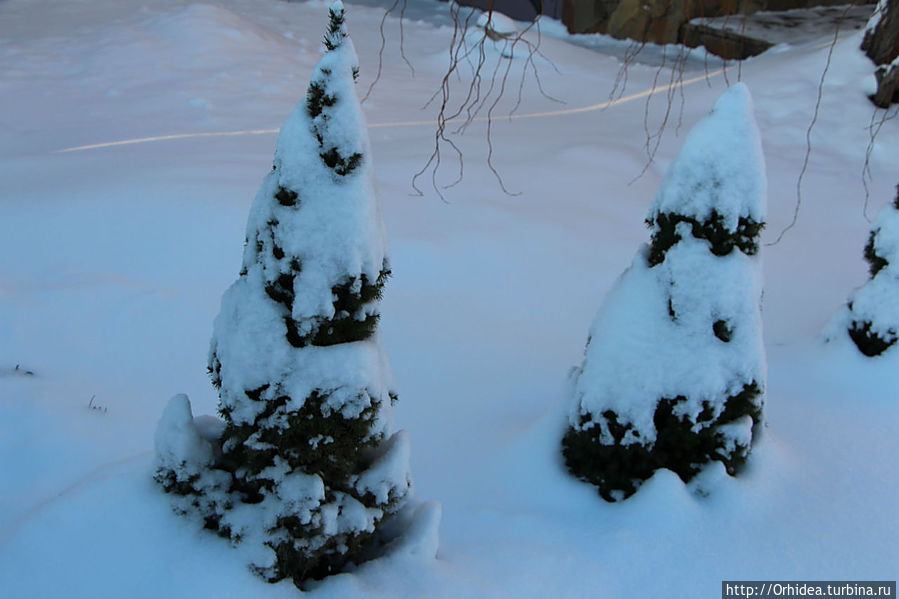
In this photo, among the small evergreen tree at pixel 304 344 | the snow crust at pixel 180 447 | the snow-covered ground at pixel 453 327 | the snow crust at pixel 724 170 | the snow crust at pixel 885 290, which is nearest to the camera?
the small evergreen tree at pixel 304 344

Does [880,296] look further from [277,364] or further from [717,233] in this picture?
[277,364]

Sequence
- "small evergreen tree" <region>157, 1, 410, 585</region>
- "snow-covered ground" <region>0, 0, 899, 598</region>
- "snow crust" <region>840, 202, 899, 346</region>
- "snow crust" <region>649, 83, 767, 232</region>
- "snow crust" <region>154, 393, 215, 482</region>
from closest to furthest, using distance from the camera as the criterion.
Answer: "small evergreen tree" <region>157, 1, 410, 585</region>
"snow crust" <region>154, 393, 215, 482</region>
"snow-covered ground" <region>0, 0, 899, 598</region>
"snow crust" <region>649, 83, 767, 232</region>
"snow crust" <region>840, 202, 899, 346</region>

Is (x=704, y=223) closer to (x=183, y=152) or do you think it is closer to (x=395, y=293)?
(x=395, y=293)

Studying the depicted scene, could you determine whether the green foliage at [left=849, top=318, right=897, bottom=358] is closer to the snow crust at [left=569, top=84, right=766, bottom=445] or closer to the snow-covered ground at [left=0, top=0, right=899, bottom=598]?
the snow-covered ground at [left=0, top=0, right=899, bottom=598]

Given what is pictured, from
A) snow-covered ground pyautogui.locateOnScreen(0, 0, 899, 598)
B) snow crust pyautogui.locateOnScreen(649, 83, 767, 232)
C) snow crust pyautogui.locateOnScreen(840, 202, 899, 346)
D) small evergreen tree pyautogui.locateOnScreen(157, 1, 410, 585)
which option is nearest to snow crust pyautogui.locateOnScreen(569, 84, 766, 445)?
snow crust pyautogui.locateOnScreen(649, 83, 767, 232)

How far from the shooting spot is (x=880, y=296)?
10.3 feet

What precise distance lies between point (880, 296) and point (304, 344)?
2865mm

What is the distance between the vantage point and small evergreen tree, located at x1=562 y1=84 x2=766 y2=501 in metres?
2.26

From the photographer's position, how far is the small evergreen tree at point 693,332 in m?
2.26

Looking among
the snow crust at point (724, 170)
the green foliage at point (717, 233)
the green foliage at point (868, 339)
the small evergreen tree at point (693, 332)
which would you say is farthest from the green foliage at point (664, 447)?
the green foliage at point (868, 339)

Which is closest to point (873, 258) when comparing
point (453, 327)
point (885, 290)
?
point (885, 290)

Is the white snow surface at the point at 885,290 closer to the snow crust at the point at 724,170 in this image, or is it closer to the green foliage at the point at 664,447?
the green foliage at the point at 664,447

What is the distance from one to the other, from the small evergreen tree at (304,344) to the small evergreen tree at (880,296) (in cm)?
266

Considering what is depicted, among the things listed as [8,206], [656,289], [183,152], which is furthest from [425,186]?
[656,289]
